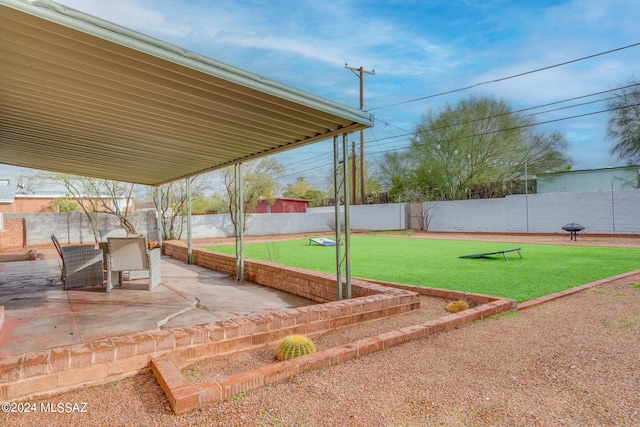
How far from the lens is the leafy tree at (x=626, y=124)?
2005cm

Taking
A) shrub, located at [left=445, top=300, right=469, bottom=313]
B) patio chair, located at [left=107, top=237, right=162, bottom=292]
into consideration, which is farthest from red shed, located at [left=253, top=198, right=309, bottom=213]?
shrub, located at [left=445, top=300, right=469, bottom=313]

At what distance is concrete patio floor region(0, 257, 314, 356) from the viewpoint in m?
3.81

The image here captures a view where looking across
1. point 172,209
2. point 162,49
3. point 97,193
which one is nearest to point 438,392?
point 162,49

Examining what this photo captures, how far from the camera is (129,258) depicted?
602 cm

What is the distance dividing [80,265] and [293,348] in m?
4.85

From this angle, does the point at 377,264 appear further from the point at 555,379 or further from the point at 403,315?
the point at 555,379

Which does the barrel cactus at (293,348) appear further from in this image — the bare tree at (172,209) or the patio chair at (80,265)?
the bare tree at (172,209)

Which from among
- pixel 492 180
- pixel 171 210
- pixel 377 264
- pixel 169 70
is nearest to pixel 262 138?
pixel 169 70

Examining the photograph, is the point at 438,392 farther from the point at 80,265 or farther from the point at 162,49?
the point at 80,265

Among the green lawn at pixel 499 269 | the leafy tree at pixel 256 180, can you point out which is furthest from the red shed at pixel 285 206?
the green lawn at pixel 499 269

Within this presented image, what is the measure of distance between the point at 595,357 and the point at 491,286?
294 centimetres

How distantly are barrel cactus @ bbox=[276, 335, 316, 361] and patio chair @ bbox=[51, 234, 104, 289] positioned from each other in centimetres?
462

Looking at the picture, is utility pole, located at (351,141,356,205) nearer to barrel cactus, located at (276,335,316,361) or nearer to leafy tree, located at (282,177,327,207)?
leafy tree, located at (282,177,327,207)

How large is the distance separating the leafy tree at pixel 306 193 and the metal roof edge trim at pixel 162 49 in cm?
3546
